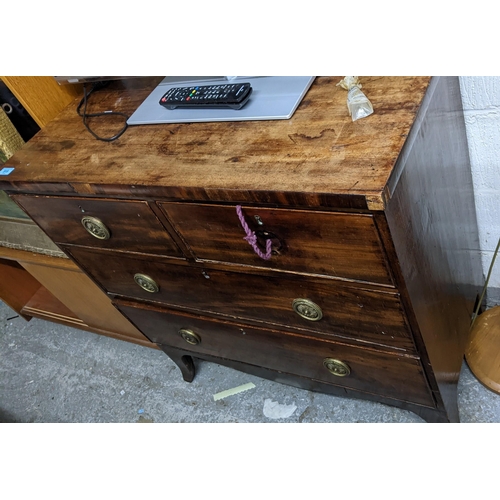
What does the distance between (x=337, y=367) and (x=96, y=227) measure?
56 centimetres

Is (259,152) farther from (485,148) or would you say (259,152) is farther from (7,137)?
(7,137)

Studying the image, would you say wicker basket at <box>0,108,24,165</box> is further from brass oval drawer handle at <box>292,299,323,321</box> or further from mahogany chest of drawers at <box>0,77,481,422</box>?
brass oval drawer handle at <box>292,299,323,321</box>

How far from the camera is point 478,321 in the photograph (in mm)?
1281

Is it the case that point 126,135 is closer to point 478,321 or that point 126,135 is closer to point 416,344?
point 416,344

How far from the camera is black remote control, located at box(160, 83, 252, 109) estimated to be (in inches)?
32.2

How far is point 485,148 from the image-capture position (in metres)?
1.05

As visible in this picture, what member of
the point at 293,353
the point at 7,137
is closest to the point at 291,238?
the point at 293,353

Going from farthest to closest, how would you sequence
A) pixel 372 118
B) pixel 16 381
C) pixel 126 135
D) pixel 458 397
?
pixel 16 381, pixel 458 397, pixel 126 135, pixel 372 118

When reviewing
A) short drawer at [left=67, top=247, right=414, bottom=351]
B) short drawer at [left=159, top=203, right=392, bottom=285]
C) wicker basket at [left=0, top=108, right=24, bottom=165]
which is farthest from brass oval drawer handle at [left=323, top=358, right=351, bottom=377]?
wicker basket at [left=0, top=108, right=24, bottom=165]

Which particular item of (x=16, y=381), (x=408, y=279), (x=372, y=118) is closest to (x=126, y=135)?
(x=372, y=118)

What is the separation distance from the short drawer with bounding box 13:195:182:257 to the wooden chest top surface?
46 millimetres

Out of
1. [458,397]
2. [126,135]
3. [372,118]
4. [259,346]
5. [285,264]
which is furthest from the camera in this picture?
[458,397]

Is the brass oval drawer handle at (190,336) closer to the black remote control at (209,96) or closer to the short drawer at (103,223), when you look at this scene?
the short drawer at (103,223)
